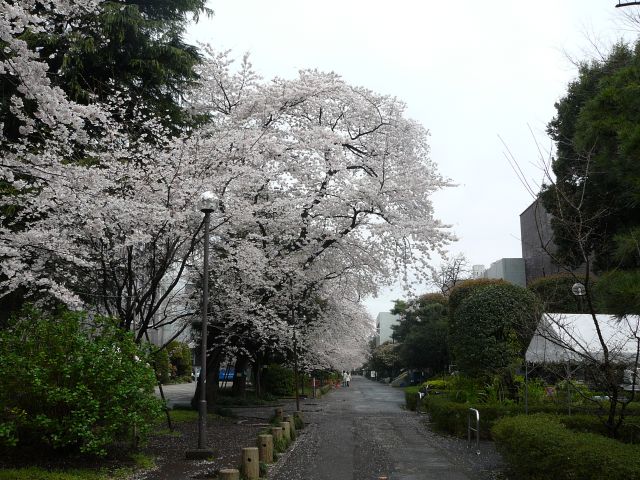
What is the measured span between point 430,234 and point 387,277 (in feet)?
7.40

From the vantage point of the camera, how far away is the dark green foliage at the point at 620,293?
551 centimetres

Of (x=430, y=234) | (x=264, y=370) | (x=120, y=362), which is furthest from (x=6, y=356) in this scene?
(x=264, y=370)

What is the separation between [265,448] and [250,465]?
166cm

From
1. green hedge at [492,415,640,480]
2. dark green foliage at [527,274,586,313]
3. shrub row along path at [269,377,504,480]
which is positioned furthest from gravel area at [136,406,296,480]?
A: dark green foliage at [527,274,586,313]

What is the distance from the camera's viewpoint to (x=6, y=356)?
890 cm

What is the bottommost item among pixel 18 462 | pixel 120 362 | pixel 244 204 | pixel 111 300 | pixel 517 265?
pixel 18 462

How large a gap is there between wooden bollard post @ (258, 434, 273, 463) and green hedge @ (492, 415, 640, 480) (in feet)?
13.5

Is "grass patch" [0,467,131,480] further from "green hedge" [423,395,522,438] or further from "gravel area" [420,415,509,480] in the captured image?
"green hedge" [423,395,522,438]

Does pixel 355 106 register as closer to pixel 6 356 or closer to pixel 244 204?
pixel 244 204

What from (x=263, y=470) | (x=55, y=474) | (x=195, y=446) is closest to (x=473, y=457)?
(x=263, y=470)

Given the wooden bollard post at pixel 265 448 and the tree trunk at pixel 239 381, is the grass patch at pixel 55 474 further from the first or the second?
the tree trunk at pixel 239 381

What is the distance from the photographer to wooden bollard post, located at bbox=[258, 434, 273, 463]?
35.1 feet

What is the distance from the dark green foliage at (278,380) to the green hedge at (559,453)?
2969 cm

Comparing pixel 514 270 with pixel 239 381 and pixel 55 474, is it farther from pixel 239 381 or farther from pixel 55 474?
pixel 55 474
